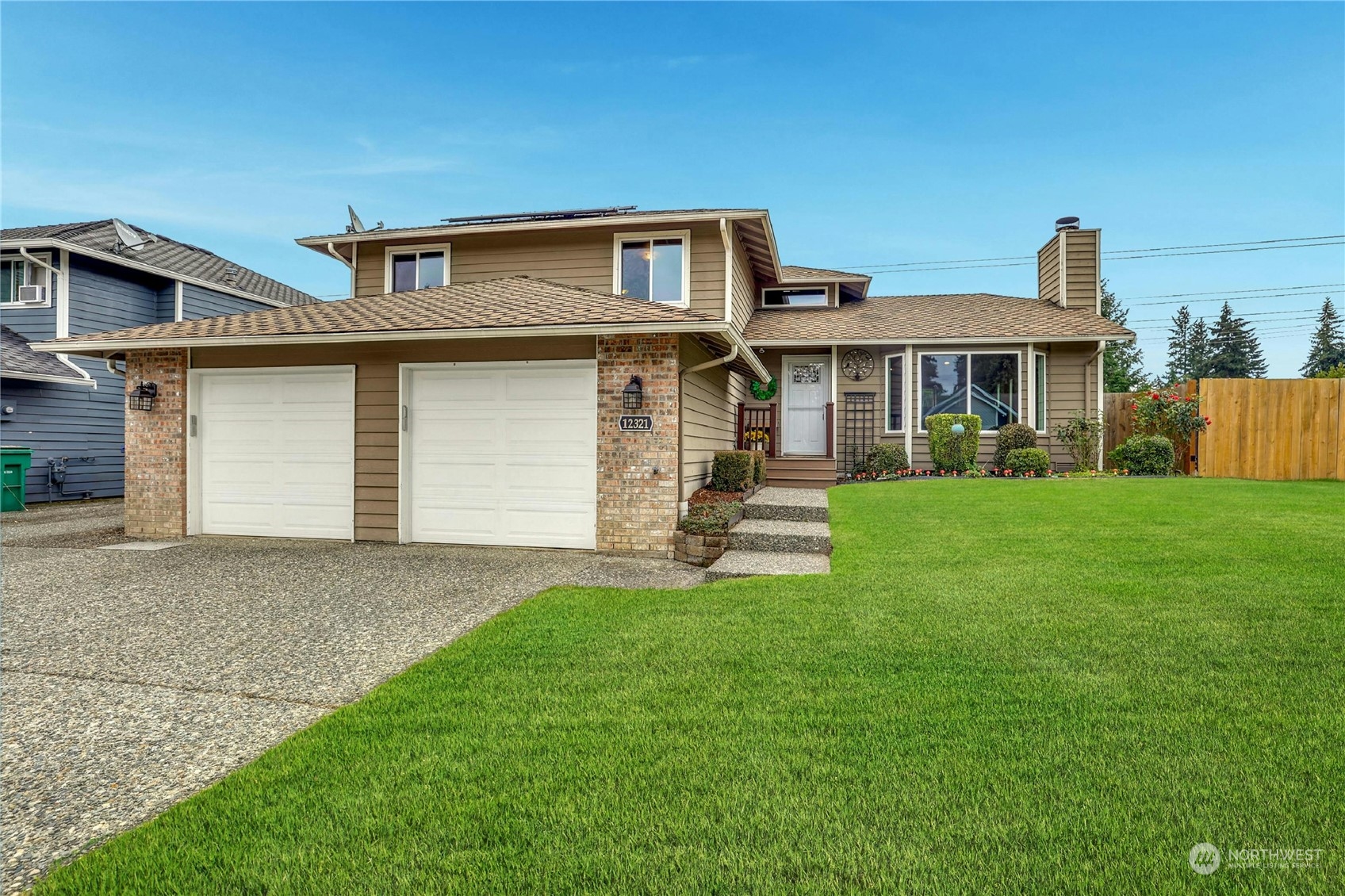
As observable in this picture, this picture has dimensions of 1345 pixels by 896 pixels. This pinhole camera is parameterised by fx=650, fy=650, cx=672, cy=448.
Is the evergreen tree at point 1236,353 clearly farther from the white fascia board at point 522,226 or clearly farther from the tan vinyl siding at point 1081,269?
the white fascia board at point 522,226

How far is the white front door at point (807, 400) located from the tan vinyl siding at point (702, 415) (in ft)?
9.41

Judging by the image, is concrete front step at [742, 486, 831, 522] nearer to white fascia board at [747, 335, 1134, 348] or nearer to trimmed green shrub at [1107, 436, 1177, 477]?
white fascia board at [747, 335, 1134, 348]

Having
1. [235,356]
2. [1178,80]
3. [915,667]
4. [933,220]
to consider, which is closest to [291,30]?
[235,356]

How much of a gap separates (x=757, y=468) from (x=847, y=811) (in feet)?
28.6

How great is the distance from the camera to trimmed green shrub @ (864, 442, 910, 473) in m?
12.7

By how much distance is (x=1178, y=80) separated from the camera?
14.8 metres

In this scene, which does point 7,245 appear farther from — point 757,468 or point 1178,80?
point 1178,80

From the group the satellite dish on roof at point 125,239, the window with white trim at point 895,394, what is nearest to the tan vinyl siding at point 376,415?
the window with white trim at point 895,394

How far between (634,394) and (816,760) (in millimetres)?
5071

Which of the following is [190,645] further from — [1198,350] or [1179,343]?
[1179,343]

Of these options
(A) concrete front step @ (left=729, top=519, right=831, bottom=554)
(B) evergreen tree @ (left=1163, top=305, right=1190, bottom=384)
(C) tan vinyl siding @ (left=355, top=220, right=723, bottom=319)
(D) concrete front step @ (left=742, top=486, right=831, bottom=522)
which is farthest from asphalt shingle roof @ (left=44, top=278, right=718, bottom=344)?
(B) evergreen tree @ (left=1163, top=305, right=1190, bottom=384)

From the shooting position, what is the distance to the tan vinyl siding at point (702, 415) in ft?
25.6

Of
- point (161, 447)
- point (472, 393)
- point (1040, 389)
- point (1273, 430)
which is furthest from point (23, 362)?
point (1273, 430)

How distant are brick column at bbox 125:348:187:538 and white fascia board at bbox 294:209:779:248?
4.04 m
